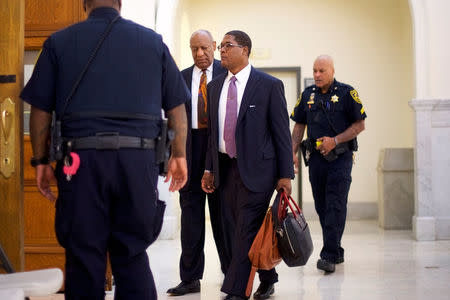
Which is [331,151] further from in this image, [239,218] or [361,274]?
[239,218]

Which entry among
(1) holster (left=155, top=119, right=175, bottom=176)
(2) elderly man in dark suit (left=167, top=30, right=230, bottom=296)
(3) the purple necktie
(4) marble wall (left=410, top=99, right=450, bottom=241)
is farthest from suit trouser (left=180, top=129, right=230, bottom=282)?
(4) marble wall (left=410, top=99, right=450, bottom=241)

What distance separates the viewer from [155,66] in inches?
121

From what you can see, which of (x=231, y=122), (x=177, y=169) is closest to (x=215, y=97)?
(x=231, y=122)

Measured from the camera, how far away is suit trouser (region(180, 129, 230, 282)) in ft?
17.3

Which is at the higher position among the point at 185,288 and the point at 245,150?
the point at 245,150

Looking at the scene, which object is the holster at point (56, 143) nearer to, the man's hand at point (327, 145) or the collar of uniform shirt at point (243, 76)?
the collar of uniform shirt at point (243, 76)

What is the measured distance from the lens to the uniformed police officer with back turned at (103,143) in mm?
2889

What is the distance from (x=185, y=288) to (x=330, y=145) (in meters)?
1.75

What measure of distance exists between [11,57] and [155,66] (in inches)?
41.9

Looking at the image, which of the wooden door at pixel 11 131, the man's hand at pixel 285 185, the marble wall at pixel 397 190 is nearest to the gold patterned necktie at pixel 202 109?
the man's hand at pixel 285 185

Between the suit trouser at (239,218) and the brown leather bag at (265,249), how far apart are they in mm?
63

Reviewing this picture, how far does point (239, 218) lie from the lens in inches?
186

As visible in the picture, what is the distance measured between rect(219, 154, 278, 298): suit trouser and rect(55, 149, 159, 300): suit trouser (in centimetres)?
167

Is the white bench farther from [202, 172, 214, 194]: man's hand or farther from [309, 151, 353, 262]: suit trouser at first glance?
[309, 151, 353, 262]: suit trouser
